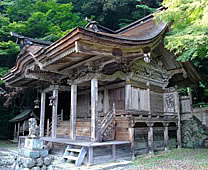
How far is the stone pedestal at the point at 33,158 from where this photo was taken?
5.39 meters

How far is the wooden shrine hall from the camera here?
7.17 metres

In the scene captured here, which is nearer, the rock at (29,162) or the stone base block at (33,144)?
the rock at (29,162)

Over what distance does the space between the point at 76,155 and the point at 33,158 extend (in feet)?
8.25

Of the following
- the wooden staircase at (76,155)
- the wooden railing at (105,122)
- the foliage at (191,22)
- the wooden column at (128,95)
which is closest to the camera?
the foliage at (191,22)

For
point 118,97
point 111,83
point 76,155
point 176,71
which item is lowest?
point 76,155

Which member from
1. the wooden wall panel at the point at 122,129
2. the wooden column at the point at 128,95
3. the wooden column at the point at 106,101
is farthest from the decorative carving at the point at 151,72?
the wooden wall panel at the point at 122,129

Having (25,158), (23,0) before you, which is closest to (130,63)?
(25,158)

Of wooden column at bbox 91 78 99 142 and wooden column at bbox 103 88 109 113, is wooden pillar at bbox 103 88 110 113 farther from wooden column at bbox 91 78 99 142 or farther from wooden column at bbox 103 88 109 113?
wooden column at bbox 91 78 99 142

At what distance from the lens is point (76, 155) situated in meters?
7.69

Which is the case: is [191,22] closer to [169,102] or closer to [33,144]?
[33,144]

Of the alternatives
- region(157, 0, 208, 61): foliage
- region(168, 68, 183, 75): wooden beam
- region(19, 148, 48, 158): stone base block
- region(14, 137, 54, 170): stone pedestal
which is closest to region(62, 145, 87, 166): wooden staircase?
region(14, 137, 54, 170): stone pedestal

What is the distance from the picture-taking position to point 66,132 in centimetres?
1123

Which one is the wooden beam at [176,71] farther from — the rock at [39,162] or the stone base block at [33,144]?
the rock at [39,162]

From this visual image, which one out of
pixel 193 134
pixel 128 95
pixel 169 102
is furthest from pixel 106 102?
pixel 193 134
